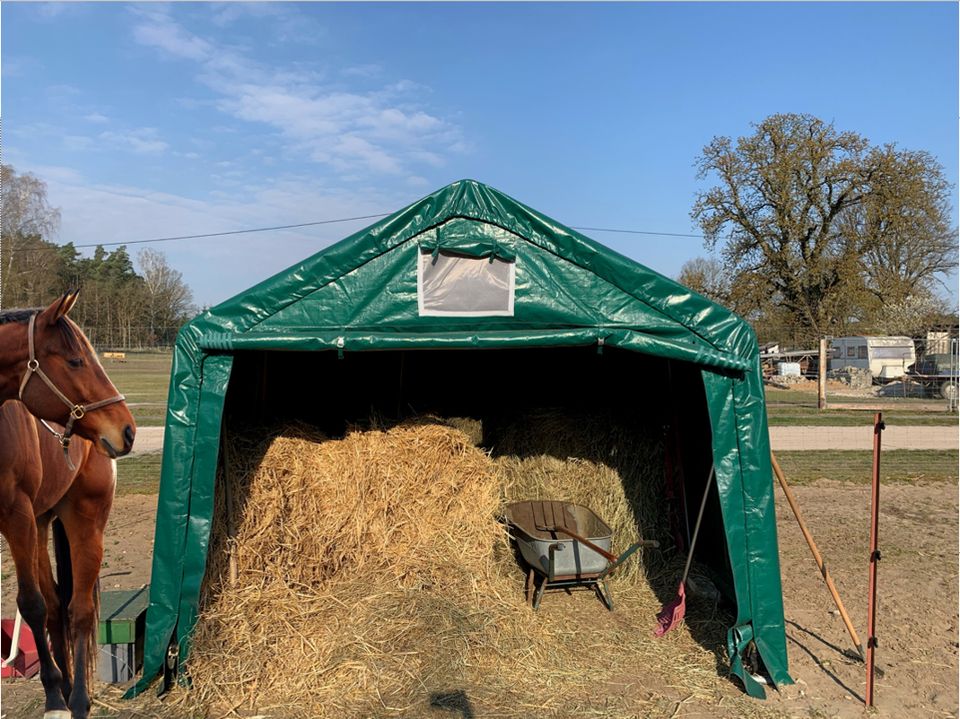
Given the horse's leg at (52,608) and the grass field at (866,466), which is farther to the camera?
the grass field at (866,466)

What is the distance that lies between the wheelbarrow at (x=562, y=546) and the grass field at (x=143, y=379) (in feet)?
47.9

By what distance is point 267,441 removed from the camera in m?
5.55

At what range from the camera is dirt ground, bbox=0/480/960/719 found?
457cm

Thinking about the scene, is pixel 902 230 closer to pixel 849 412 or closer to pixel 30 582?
pixel 849 412

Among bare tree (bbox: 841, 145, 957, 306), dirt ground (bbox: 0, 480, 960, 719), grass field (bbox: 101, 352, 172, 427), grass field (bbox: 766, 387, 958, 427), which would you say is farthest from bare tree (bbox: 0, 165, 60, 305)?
bare tree (bbox: 841, 145, 957, 306)

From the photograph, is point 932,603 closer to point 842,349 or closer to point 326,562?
point 326,562

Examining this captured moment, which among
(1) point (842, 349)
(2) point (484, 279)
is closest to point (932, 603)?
(2) point (484, 279)

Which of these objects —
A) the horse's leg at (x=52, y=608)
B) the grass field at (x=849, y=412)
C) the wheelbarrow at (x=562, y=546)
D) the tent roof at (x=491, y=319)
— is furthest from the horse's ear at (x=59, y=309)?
the grass field at (x=849, y=412)

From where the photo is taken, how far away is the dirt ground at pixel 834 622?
15.0ft

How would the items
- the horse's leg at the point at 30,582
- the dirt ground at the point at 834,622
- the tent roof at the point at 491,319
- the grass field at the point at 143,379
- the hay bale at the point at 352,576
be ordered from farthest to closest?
the grass field at the point at 143,379 → the tent roof at the point at 491,319 → the hay bale at the point at 352,576 → the dirt ground at the point at 834,622 → the horse's leg at the point at 30,582

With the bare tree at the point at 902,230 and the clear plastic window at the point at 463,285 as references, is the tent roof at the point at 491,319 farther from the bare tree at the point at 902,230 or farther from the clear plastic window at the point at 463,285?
the bare tree at the point at 902,230

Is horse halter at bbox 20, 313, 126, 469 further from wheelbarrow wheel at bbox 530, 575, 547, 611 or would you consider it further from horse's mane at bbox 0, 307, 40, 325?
wheelbarrow wheel at bbox 530, 575, 547, 611

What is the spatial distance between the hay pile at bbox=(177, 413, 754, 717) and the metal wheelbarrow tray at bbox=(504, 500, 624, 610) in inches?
8.0

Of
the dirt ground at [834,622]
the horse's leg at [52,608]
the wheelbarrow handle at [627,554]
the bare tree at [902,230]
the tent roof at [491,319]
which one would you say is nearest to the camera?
the horse's leg at [52,608]
